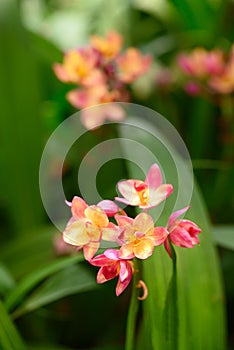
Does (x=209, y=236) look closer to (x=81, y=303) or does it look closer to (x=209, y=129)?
(x=81, y=303)

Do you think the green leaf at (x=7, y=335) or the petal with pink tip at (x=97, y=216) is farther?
the green leaf at (x=7, y=335)

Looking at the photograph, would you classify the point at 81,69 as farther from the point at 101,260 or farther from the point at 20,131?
the point at 101,260

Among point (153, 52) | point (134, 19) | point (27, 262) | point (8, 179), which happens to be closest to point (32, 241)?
point (27, 262)

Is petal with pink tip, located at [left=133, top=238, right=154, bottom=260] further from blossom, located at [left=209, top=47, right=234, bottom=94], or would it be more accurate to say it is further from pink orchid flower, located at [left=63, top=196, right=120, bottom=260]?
blossom, located at [left=209, top=47, right=234, bottom=94]

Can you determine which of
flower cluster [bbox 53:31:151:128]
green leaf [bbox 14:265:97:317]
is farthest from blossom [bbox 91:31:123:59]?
green leaf [bbox 14:265:97:317]

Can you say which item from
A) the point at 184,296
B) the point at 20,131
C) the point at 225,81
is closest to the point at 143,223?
the point at 184,296

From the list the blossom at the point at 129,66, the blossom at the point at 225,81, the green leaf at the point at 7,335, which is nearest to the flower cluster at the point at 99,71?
the blossom at the point at 129,66

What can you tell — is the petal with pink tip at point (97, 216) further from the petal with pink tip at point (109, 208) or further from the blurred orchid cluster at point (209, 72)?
the blurred orchid cluster at point (209, 72)
